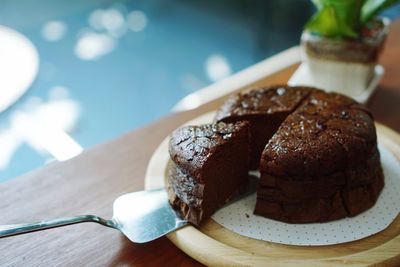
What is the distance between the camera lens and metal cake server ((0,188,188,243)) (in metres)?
1.20

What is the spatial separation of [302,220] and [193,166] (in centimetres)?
32

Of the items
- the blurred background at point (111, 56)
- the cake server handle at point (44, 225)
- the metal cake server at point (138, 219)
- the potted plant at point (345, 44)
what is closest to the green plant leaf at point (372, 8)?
the potted plant at point (345, 44)

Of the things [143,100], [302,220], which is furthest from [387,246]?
[143,100]

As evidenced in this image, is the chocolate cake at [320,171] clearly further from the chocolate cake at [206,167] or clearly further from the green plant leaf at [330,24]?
the green plant leaf at [330,24]

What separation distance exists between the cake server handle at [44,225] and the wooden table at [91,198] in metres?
0.05

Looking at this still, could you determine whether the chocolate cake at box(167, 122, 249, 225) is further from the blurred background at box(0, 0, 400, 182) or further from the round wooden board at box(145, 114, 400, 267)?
the blurred background at box(0, 0, 400, 182)

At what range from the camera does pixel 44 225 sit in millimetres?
1170

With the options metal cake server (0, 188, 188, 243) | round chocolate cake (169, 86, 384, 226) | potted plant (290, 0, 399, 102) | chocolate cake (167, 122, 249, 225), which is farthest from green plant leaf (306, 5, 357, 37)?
metal cake server (0, 188, 188, 243)

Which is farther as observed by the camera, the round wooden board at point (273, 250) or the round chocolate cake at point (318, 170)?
the round chocolate cake at point (318, 170)

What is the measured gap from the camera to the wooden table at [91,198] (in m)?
1.23

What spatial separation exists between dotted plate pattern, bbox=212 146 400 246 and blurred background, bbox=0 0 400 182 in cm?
127

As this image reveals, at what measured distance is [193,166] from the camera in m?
1.30

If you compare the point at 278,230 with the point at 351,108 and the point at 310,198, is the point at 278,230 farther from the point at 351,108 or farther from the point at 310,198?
the point at 351,108

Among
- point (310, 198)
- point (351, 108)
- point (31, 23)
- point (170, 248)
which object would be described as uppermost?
point (351, 108)
